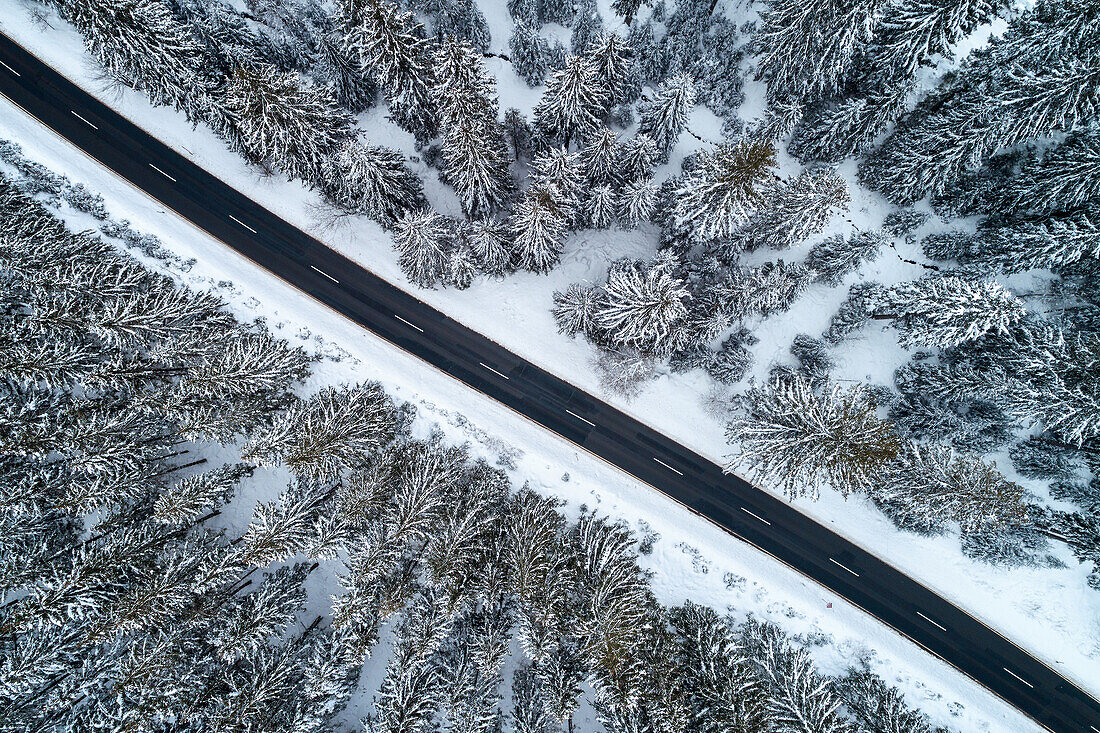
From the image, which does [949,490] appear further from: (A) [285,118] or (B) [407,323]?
(A) [285,118]

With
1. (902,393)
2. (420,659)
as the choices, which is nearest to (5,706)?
(420,659)

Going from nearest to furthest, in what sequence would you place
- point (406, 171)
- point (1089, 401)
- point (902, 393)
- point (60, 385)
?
point (1089, 401)
point (60, 385)
point (406, 171)
point (902, 393)

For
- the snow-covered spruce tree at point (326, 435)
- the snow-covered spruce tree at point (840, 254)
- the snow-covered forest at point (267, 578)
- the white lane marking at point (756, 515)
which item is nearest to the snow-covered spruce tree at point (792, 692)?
the snow-covered forest at point (267, 578)

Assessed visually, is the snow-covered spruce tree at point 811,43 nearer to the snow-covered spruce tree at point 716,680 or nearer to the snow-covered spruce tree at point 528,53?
the snow-covered spruce tree at point 528,53

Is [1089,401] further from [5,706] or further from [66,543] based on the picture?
[5,706]

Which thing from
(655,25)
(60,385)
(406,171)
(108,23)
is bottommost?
(60,385)

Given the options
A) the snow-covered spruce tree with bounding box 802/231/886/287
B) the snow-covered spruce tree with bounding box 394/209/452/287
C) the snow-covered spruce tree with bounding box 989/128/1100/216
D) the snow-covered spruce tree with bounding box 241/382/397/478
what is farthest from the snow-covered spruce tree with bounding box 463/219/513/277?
the snow-covered spruce tree with bounding box 989/128/1100/216

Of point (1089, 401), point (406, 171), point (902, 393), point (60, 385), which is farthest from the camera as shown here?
point (902, 393)
